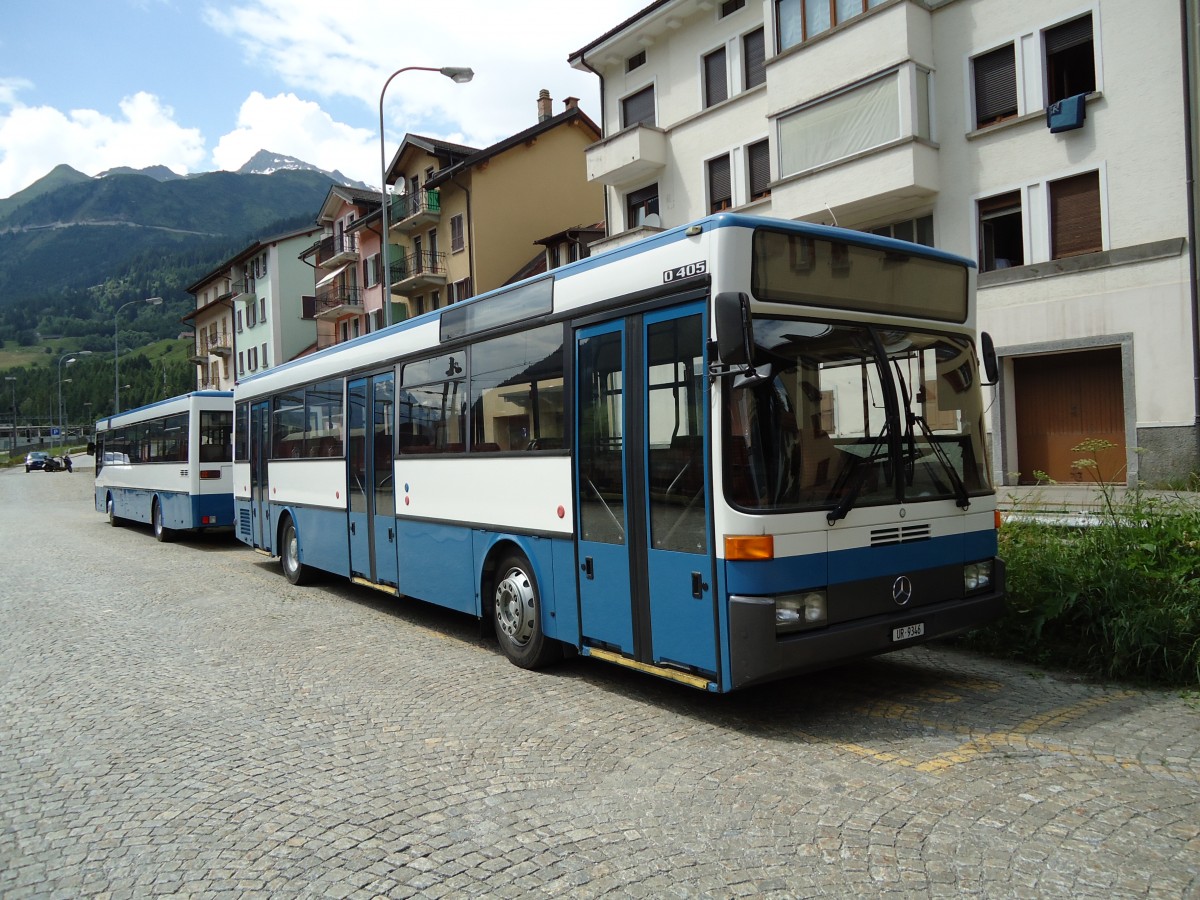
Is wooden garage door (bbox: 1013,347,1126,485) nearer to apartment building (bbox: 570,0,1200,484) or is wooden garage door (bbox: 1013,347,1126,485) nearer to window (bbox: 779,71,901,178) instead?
apartment building (bbox: 570,0,1200,484)

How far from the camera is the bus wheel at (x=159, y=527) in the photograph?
2092cm

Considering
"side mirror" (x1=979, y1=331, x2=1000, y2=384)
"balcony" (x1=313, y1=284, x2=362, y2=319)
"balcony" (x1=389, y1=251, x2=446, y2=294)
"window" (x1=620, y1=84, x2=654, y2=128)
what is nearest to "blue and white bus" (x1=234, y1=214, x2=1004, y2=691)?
"side mirror" (x1=979, y1=331, x2=1000, y2=384)

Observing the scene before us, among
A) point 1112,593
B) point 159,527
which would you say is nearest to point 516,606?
point 1112,593

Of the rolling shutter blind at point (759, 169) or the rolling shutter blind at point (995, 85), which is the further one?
the rolling shutter blind at point (759, 169)

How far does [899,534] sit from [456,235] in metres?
38.3

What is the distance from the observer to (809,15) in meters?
21.8

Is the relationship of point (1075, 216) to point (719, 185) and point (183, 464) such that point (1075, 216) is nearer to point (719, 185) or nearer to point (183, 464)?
point (719, 185)

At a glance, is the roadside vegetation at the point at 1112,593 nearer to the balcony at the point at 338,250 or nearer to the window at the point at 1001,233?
the window at the point at 1001,233

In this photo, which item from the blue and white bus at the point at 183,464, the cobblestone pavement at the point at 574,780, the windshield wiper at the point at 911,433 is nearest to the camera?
the cobblestone pavement at the point at 574,780

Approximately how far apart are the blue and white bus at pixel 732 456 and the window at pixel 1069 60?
14373mm

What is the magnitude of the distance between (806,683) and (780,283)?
9.36 ft

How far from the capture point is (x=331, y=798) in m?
4.75

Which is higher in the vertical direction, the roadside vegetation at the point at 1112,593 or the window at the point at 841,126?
the window at the point at 841,126

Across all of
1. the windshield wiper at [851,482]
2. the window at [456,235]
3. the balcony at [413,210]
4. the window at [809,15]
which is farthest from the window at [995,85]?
the balcony at [413,210]
